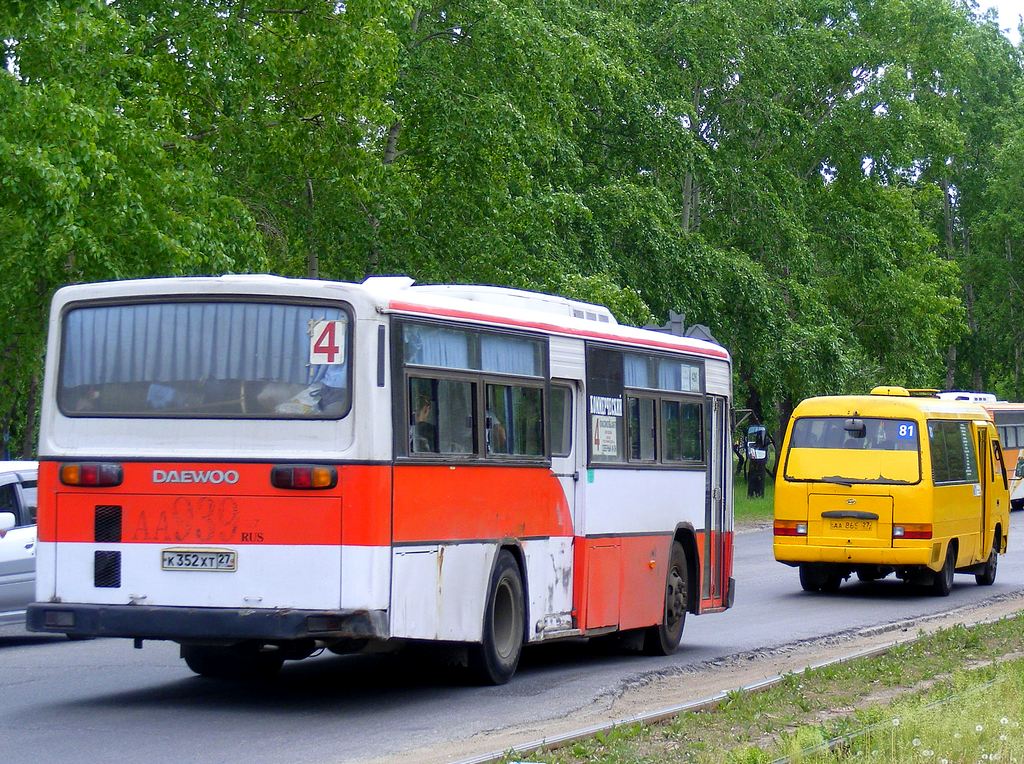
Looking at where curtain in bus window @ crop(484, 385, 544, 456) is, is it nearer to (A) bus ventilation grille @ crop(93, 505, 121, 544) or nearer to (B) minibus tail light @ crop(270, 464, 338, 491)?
(B) minibus tail light @ crop(270, 464, 338, 491)

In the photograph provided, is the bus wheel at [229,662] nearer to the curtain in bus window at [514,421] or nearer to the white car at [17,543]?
the curtain in bus window at [514,421]

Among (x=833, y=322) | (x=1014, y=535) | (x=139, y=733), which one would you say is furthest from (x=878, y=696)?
(x=833, y=322)

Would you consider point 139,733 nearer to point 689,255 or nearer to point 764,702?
point 764,702

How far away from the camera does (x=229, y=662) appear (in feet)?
41.8

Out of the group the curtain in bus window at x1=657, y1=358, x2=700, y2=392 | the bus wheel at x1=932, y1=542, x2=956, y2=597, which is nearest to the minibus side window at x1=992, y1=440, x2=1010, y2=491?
the bus wheel at x1=932, y1=542, x2=956, y2=597

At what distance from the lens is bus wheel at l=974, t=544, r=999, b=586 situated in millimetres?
24408

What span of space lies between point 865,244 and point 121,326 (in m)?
40.8

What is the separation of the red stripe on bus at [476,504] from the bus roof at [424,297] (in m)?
1.05

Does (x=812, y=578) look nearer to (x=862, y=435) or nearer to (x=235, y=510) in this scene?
(x=862, y=435)

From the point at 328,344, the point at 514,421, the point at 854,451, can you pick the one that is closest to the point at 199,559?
the point at 328,344

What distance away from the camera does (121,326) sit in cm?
1113

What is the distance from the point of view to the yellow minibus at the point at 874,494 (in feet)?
71.0

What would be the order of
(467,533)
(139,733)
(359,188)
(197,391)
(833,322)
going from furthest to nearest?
1. (833,322)
2. (359,188)
3. (467,533)
4. (197,391)
5. (139,733)

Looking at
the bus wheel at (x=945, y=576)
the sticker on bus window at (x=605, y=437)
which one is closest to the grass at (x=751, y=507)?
Result: the bus wheel at (x=945, y=576)
